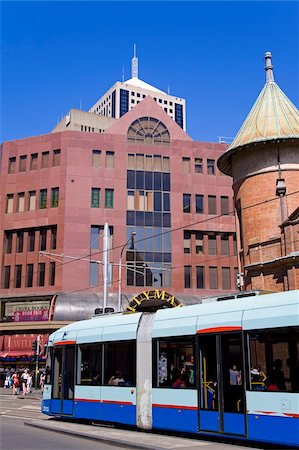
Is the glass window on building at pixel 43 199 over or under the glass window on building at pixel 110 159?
under

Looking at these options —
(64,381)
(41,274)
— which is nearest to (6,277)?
(41,274)

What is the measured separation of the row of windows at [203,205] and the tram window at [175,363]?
38282 mm

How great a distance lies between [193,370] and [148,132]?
42821 mm

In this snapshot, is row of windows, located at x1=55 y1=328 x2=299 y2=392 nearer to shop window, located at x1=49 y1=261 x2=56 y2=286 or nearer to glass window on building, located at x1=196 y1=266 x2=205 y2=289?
shop window, located at x1=49 y1=261 x2=56 y2=286

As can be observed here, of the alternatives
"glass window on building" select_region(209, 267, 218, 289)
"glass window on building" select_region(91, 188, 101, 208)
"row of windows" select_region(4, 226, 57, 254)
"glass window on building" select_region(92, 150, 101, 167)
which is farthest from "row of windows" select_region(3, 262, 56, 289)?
"glass window on building" select_region(209, 267, 218, 289)

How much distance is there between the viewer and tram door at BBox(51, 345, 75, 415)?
16.2 metres

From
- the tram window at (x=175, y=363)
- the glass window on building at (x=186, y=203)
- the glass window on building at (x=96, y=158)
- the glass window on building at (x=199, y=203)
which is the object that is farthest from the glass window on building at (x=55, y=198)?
the tram window at (x=175, y=363)

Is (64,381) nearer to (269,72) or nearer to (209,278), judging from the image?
→ (269,72)

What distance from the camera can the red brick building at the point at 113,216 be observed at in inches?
1868

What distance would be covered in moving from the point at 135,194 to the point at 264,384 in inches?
1597

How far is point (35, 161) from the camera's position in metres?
51.6

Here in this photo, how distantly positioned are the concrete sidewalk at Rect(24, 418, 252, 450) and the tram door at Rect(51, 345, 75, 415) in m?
1.20

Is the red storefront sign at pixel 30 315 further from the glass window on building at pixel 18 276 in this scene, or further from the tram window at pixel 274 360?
the tram window at pixel 274 360

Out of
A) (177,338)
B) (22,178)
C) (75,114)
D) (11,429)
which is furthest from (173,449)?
(75,114)
